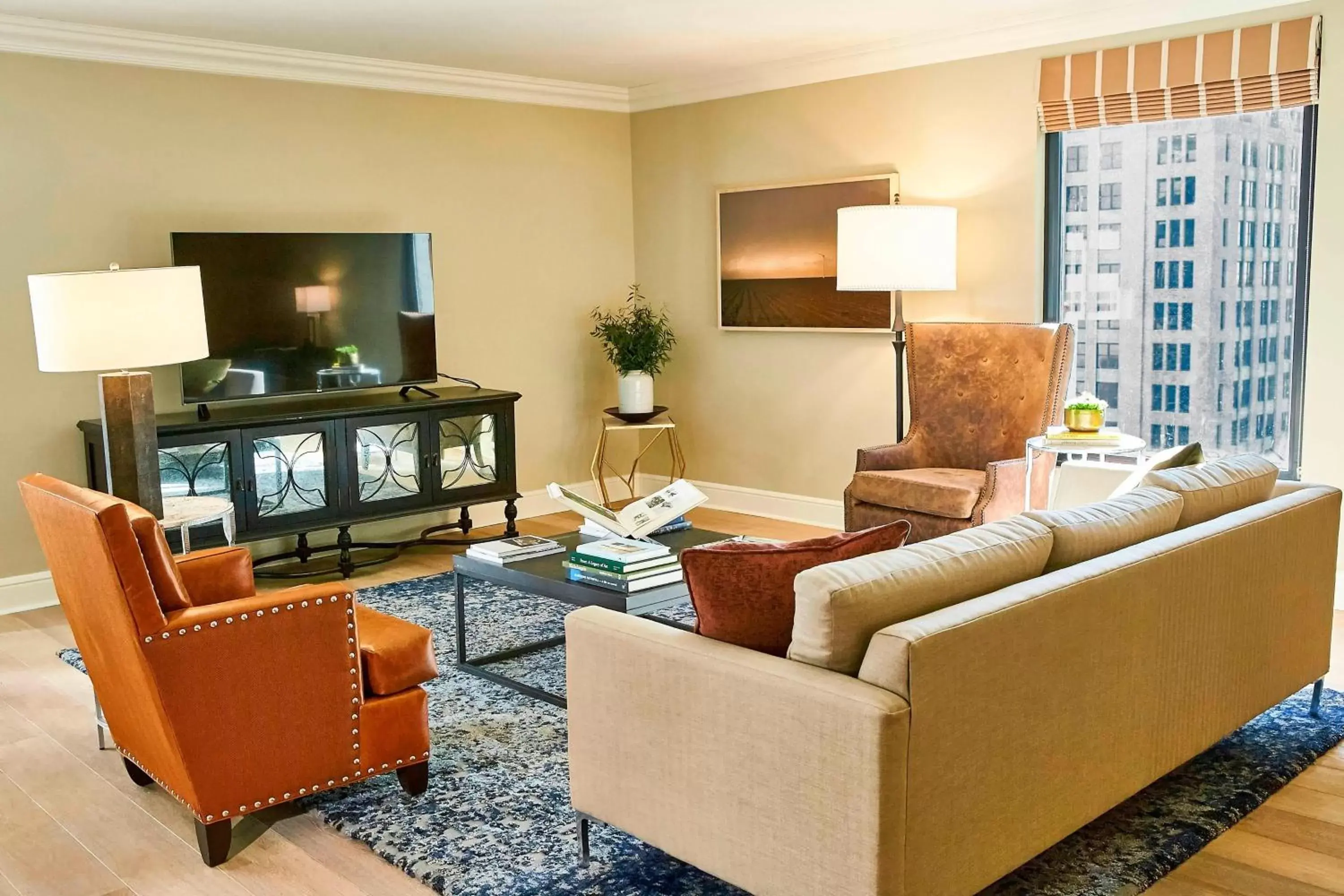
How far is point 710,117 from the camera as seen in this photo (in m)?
6.57

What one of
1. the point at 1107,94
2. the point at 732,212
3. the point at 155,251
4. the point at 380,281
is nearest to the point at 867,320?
the point at 732,212

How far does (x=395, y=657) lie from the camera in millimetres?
3012

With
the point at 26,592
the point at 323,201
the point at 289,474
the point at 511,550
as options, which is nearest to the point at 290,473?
the point at 289,474

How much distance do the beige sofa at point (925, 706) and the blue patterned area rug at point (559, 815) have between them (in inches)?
5.7

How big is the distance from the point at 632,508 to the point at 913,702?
6.49ft

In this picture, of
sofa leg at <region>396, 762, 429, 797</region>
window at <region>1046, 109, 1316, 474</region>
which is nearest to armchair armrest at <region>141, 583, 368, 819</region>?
sofa leg at <region>396, 762, 429, 797</region>

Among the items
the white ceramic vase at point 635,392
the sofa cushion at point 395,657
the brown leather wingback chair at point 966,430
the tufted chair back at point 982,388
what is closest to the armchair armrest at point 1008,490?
the brown leather wingback chair at point 966,430

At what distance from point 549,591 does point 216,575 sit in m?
0.94

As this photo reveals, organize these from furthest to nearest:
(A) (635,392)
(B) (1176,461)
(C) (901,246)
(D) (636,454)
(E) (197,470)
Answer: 1. (D) (636,454)
2. (A) (635,392)
3. (C) (901,246)
4. (E) (197,470)
5. (B) (1176,461)

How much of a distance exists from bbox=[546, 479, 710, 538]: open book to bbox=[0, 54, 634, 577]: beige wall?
2.48 metres

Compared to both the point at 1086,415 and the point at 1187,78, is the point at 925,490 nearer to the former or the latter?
the point at 1086,415

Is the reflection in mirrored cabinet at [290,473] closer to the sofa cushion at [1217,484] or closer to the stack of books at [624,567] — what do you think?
the stack of books at [624,567]

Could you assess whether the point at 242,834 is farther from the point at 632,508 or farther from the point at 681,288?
the point at 681,288

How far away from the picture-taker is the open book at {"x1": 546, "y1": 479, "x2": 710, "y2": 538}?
12.7 feet
